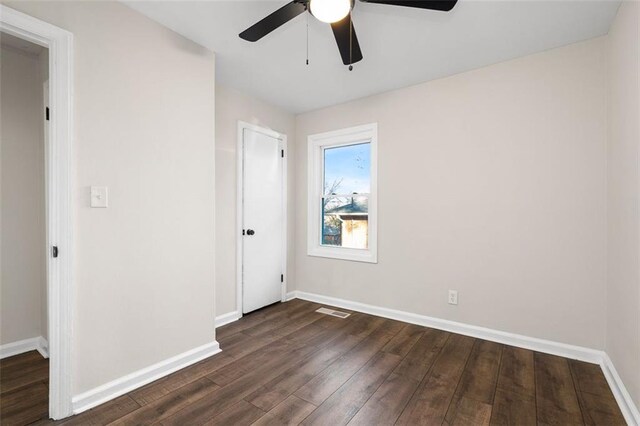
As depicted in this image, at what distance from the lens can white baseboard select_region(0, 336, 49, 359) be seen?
2422 mm

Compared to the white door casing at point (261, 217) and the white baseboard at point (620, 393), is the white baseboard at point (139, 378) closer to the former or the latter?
the white door casing at point (261, 217)

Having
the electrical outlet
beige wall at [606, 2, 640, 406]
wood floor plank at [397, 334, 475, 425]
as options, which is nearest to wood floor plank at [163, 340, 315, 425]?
wood floor plank at [397, 334, 475, 425]

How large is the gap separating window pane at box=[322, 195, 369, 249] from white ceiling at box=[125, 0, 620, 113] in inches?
56.0

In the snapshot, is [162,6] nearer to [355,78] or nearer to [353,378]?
[355,78]

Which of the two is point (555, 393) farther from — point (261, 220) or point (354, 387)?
point (261, 220)

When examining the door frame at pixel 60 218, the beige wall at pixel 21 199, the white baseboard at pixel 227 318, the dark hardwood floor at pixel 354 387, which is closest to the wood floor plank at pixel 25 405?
the dark hardwood floor at pixel 354 387

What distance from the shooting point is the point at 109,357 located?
1.91m

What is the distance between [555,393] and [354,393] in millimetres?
1341

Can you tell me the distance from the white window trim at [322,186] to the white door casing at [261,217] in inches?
15.1

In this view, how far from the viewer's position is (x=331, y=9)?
5.19 feet

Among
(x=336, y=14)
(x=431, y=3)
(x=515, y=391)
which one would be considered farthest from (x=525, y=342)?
(x=336, y=14)

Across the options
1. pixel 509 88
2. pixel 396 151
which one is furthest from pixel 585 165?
pixel 396 151

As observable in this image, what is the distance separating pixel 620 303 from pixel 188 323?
10.2 feet

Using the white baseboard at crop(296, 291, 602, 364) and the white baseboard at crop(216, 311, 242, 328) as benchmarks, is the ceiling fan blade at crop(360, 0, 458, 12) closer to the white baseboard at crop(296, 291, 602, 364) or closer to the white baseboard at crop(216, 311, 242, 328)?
the white baseboard at crop(296, 291, 602, 364)
